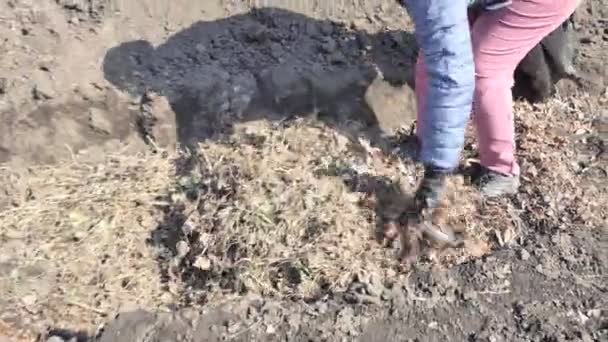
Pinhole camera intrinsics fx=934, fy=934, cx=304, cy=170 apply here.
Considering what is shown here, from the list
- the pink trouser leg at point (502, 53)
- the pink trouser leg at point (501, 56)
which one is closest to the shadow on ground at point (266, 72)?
the pink trouser leg at point (501, 56)

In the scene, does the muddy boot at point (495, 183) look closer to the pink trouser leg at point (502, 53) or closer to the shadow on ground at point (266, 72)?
the pink trouser leg at point (502, 53)

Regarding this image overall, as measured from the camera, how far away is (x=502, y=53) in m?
3.35

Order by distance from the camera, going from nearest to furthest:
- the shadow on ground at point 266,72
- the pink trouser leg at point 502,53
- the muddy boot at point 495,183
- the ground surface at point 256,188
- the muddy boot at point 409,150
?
the ground surface at point 256,188
the pink trouser leg at point 502,53
the muddy boot at point 495,183
the muddy boot at point 409,150
the shadow on ground at point 266,72

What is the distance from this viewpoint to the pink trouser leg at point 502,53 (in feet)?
10.7

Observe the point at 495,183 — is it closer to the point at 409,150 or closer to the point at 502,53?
the point at 409,150

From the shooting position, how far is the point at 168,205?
12.2 ft

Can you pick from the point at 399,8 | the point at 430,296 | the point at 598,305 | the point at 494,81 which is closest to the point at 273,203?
the point at 430,296

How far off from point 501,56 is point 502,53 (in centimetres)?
2

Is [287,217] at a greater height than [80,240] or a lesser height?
greater

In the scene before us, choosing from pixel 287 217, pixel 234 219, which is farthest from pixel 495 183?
pixel 234 219

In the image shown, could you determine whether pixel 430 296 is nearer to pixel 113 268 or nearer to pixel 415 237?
pixel 415 237

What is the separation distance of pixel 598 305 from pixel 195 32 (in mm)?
2231

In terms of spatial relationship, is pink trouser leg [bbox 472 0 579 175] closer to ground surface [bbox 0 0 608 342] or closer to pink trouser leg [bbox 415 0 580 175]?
pink trouser leg [bbox 415 0 580 175]

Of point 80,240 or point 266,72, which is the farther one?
point 266,72
